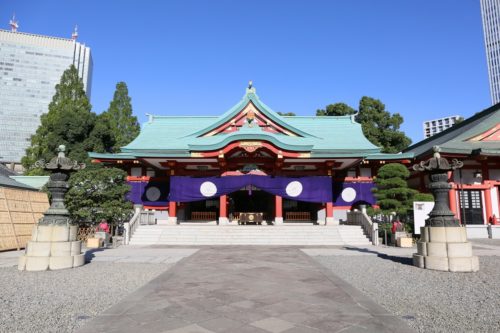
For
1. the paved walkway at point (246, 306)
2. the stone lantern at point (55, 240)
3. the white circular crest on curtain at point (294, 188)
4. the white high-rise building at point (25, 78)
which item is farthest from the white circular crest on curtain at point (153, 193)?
the white high-rise building at point (25, 78)

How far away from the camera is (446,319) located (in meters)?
4.53

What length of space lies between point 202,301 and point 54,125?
29.2 m

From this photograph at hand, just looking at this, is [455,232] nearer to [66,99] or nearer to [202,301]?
[202,301]

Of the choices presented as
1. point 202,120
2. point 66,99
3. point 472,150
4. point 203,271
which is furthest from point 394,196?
point 66,99

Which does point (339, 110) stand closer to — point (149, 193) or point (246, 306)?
point (149, 193)

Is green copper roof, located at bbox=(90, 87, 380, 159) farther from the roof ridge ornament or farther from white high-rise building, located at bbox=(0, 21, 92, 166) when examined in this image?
white high-rise building, located at bbox=(0, 21, 92, 166)

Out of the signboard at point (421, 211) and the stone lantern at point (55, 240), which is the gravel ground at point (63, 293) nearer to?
the stone lantern at point (55, 240)

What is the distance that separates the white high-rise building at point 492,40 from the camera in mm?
103562

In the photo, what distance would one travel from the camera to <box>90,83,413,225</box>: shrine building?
62.8ft

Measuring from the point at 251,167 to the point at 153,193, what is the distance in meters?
7.31

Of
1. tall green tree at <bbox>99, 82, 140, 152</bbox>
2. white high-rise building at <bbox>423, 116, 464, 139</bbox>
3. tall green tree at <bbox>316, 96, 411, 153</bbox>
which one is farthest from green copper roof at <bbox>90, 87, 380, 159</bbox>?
white high-rise building at <bbox>423, 116, 464, 139</bbox>

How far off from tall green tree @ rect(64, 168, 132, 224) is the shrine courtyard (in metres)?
6.04

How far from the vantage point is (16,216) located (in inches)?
535

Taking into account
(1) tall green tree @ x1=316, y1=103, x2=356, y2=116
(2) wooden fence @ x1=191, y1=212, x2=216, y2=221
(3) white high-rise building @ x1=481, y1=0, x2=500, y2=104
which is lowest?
(2) wooden fence @ x1=191, y1=212, x2=216, y2=221
